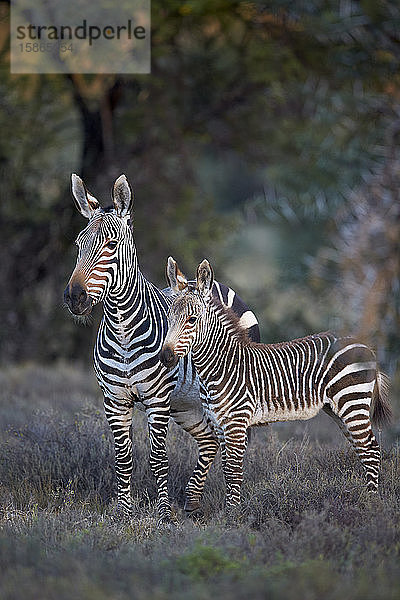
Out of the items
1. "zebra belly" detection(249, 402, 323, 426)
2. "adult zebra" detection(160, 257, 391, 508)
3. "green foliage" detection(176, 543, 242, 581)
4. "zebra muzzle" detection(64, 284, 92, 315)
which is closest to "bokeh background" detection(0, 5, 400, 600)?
"green foliage" detection(176, 543, 242, 581)

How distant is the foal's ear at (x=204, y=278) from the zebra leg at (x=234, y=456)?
102 centimetres

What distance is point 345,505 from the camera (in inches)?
214

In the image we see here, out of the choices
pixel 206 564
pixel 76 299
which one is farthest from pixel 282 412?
pixel 206 564

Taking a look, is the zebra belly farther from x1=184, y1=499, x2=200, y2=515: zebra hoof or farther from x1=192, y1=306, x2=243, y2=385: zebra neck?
x1=184, y1=499, x2=200, y2=515: zebra hoof

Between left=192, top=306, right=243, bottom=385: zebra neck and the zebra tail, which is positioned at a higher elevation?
left=192, top=306, right=243, bottom=385: zebra neck

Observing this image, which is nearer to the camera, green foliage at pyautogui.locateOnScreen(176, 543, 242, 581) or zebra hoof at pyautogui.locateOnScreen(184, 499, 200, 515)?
green foliage at pyautogui.locateOnScreen(176, 543, 242, 581)

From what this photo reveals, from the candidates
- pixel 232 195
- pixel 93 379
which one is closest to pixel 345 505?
pixel 93 379

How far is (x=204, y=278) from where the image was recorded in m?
5.76

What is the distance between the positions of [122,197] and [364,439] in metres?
2.63

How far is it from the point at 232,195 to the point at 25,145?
11.9 m

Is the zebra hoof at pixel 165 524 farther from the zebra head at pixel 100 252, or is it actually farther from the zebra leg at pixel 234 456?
the zebra head at pixel 100 252

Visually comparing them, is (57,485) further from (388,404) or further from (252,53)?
(252,53)

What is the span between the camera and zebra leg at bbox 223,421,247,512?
5836mm

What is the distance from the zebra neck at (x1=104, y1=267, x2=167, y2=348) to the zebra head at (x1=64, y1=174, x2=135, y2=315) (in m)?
0.09
